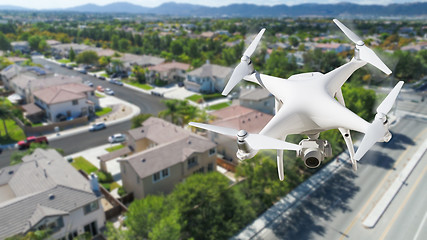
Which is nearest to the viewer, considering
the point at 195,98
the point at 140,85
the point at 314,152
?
the point at 314,152

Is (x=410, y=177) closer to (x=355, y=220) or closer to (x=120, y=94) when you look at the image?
(x=355, y=220)

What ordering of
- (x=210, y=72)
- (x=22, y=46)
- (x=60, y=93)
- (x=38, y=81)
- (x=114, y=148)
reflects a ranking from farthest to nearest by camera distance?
(x=22, y=46) < (x=210, y=72) < (x=38, y=81) < (x=60, y=93) < (x=114, y=148)

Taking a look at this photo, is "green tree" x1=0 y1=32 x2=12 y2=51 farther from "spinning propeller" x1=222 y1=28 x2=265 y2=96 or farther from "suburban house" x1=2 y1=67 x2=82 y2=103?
"spinning propeller" x1=222 y1=28 x2=265 y2=96

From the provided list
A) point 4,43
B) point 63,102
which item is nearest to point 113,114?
point 63,102

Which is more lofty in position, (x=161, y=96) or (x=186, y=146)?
(x=186, y=146)

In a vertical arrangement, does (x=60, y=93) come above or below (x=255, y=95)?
below

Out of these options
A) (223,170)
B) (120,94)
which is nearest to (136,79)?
(120,94)

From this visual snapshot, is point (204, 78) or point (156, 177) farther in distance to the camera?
point (204, 78)

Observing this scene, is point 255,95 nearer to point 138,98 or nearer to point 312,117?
point 138,98
